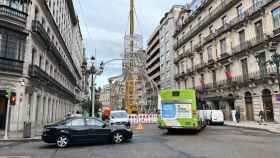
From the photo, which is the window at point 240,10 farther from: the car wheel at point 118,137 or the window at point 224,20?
the car wheel at point 118,137

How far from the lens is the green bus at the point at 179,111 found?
637 inches

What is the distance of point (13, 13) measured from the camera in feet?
60.8

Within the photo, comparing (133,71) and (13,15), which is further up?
(13,15)

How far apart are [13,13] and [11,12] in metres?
0.18

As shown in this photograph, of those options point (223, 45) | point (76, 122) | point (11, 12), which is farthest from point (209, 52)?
point (76, 122)

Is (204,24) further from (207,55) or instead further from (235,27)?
(235,27)

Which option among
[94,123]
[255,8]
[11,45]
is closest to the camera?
[94,123]

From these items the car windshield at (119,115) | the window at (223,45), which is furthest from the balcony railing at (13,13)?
the window at (223,45)

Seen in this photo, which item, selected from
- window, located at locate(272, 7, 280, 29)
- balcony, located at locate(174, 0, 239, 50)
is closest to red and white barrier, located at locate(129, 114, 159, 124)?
balcony, located at locate(174, 0, 239, 50)

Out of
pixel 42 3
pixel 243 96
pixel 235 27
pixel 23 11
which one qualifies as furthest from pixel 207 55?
pixel 23 11

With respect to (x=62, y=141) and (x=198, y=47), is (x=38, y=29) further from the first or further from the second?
(x=198, y=47)

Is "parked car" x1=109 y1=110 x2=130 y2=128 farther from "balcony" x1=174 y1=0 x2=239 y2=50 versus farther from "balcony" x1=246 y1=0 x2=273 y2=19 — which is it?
"balcony" x1=174 y1=0 x2=239 y2=50

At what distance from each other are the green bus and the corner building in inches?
328

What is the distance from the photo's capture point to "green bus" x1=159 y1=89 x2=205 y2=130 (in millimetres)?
16172
